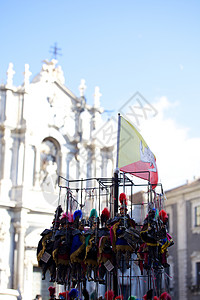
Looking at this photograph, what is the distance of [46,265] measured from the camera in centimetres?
1215

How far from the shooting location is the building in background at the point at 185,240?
97.5 ft

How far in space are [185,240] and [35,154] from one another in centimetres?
1026

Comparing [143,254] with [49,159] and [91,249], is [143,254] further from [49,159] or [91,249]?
[49,159]

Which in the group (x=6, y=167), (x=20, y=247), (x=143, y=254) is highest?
(x=6, y=167)

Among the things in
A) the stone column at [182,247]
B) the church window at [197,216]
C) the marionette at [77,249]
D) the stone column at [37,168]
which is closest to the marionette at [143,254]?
the marionette at [77,249]

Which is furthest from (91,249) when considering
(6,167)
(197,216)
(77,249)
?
(197,216)

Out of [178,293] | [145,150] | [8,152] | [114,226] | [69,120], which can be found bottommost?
[178,293]

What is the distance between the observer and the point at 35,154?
2628 cm

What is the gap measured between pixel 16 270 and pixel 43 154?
5.80 metres

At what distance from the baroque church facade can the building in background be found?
516 centimetres

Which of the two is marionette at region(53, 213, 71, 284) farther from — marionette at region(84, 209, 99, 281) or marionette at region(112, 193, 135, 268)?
marionette at region(112, 193, 135, 268)

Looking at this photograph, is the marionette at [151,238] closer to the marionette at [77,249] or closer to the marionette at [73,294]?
the marionette at [77,249]

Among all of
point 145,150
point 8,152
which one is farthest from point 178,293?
point 145,150

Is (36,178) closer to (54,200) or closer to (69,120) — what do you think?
(54,200)
